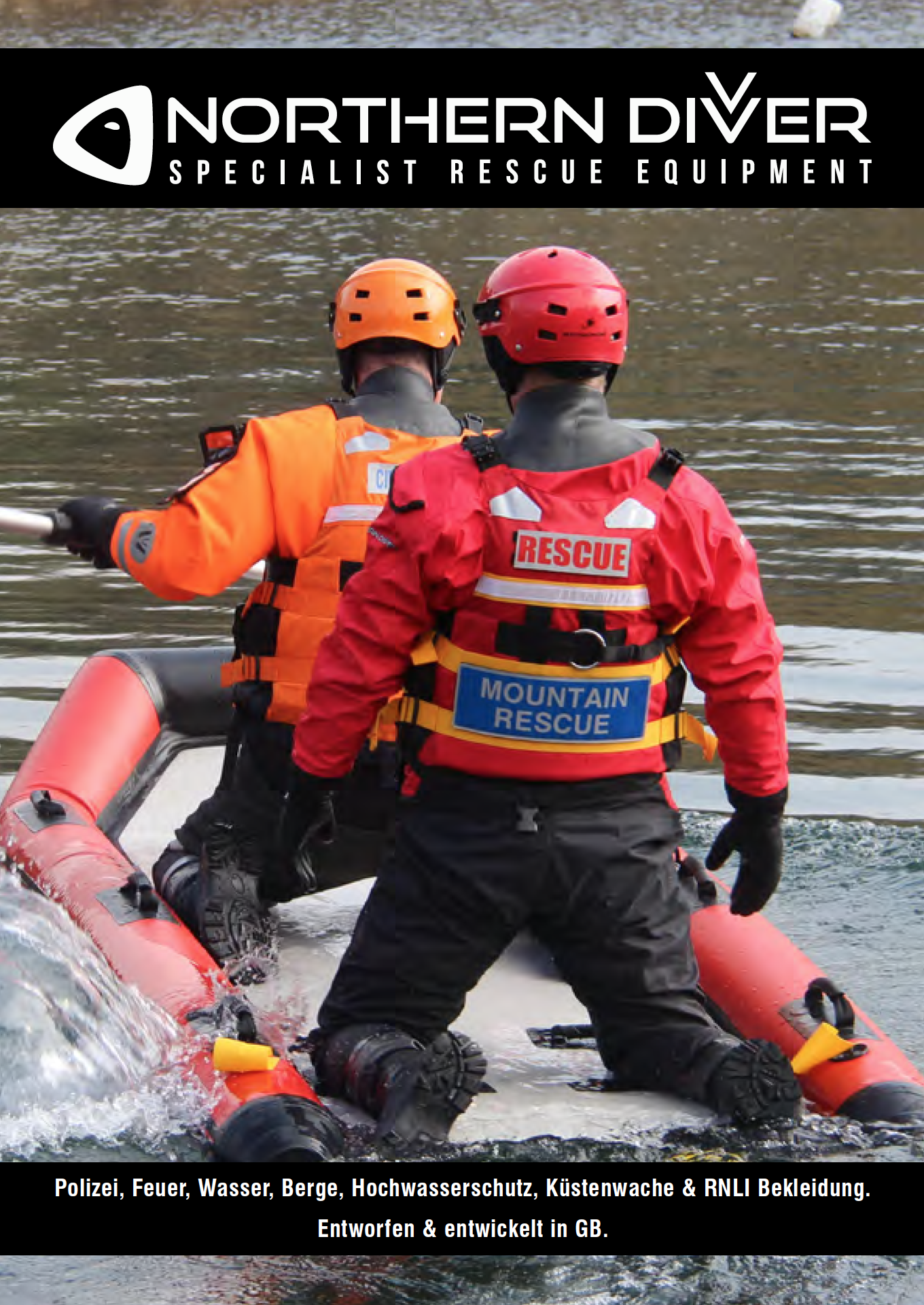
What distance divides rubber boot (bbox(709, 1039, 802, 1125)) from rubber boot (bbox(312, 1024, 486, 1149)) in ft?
1.63

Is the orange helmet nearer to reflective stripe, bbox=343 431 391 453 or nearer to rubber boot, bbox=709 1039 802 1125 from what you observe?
reflective stripe, bbox=343 431 391 453

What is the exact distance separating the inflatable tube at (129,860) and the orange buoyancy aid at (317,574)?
→ 2.00 ft

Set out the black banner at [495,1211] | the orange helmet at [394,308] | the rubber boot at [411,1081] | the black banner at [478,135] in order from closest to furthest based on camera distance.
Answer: the black banner at [495,1211]
the rubber boot at [411,1081]
the orange helmet at [394,308]
the black banner at [478,135]

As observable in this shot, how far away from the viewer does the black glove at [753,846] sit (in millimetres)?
4391

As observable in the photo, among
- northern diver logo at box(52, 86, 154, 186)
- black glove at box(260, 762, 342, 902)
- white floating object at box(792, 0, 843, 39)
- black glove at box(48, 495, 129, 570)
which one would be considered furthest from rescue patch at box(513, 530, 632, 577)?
white floating object at box(792, 0, 843, 39)

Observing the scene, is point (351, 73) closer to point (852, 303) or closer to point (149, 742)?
point (852, 303)

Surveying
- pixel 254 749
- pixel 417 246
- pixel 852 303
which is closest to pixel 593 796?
pixel 254 749

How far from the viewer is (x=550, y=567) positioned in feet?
13.6

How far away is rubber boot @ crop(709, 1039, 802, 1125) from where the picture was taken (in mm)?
4312

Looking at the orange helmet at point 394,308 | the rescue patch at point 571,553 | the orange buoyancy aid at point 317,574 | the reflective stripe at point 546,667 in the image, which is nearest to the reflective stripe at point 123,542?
the orange buoyancy aid at point 317,574

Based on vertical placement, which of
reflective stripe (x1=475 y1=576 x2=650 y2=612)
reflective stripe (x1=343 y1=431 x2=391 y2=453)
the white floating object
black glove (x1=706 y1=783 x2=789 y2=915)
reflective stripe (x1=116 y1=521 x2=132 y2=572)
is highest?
the white floating object

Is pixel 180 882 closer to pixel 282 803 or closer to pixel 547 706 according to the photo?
pixel 282 803

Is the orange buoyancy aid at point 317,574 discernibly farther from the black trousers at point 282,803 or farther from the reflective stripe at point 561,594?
the reflective stripe at point 561,594

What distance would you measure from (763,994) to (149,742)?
7.00ft
